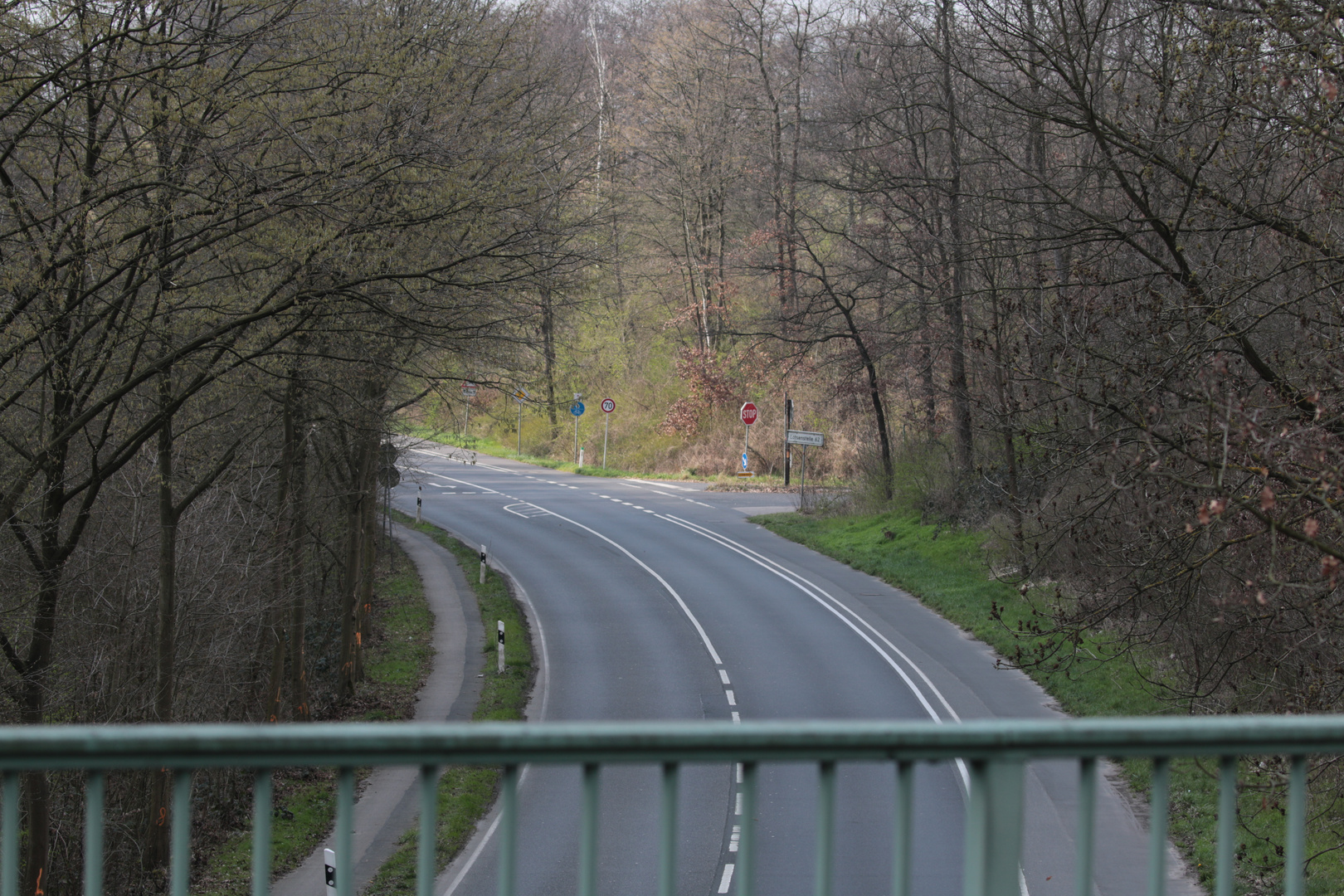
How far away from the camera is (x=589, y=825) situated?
89.5 inches

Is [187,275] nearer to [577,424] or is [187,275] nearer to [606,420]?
[606,420]

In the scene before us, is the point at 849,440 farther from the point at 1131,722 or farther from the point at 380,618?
the point at 1131,722

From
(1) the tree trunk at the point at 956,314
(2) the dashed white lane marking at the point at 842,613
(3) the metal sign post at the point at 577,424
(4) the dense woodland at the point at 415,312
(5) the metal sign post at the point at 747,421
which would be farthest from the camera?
(3) the metal sign post at the point at 577,424

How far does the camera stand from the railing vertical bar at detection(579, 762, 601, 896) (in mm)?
2223

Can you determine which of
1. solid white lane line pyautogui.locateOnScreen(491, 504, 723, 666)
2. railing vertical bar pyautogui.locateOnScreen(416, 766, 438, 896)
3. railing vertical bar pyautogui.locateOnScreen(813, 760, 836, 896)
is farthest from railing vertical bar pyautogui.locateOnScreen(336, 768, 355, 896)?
solid white lane line pyautogui.locateOnScreen(491, 504, 723, 666)

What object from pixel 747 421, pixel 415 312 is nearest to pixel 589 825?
pixel 415 312

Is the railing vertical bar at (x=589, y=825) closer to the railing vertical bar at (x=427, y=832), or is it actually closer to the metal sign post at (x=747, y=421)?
the railing vertical bar at (x=427, y=832)

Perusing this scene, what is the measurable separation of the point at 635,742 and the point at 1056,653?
8960 mm

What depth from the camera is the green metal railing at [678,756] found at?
2.06 m

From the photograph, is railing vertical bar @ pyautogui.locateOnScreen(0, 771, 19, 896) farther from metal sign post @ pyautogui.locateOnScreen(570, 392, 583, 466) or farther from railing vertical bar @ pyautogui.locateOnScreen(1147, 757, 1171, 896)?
metal sign post @ pyautogui.locateOnScreen(570, 392, 583, 466)

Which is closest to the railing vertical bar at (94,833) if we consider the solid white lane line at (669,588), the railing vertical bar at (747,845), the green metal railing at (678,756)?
the green metal railing at (678,756)

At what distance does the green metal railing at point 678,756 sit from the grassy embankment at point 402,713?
31.6 feet

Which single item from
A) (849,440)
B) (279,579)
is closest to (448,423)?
(279,579)

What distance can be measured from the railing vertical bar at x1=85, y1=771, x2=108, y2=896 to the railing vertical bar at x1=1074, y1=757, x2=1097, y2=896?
199cm
